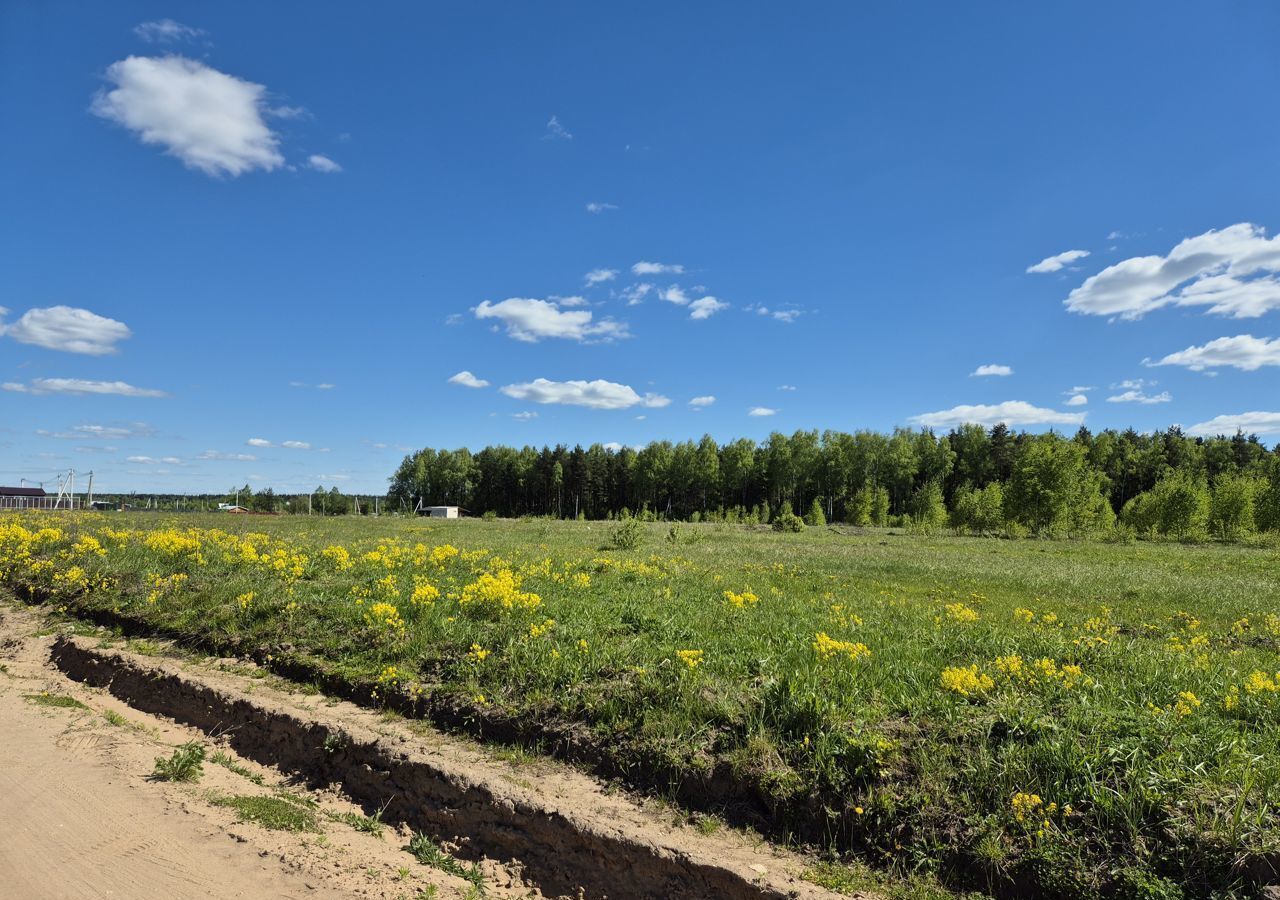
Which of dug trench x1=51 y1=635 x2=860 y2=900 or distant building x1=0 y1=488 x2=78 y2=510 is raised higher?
distant building x1=0 y1=488 x2=78 y2=510

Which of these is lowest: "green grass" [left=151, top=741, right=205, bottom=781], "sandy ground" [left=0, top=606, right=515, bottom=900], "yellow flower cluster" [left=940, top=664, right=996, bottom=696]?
"sandy ground" [left=0, top=606, right=515, bottom=900]

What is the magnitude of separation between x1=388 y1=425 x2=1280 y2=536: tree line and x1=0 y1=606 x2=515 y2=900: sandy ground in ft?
163

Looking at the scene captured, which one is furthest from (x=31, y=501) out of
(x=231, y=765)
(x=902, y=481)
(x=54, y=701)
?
(x=902, y=481)

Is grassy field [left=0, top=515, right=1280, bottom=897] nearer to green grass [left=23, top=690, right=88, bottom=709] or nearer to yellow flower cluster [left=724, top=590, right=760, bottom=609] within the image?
yellow flower cluster [left=724, top=590, right=760, bottom=609]

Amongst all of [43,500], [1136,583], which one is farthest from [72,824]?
[43,500]

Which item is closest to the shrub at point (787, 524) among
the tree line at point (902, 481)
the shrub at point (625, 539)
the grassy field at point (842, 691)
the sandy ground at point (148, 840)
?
the tree line at point (902, 481)

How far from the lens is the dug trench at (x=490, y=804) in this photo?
4.46m

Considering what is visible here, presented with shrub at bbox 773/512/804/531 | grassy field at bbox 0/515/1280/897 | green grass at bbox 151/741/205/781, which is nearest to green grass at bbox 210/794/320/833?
green grass at bbox 151/741/205/781

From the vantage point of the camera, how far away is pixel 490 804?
5215 millimetres

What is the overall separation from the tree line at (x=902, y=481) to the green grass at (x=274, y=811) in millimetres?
50087

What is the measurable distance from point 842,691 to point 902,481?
95085 millimetres

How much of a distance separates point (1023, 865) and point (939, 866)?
52 cm

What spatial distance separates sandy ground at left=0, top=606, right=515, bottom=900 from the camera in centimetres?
452

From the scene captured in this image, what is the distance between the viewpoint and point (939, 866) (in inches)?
168
